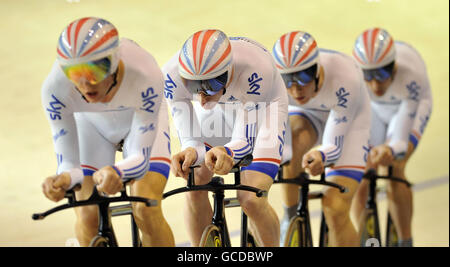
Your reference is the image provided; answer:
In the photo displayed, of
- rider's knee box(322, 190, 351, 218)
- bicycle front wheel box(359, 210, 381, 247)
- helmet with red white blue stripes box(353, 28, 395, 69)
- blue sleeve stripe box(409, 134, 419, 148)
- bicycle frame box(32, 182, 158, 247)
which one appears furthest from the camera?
blue sleeve stripe box(409, 134, 419, 148)

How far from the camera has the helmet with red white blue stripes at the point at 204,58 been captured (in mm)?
4379

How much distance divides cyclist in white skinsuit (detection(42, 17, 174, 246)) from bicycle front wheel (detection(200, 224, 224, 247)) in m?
0.24

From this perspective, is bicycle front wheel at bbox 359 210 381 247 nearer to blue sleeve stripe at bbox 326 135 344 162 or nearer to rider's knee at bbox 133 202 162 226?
blue sleeve stripe at bbox 326 135 344 162

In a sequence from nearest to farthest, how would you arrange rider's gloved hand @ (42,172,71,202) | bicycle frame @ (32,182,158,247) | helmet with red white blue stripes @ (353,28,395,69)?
1. rider's gloved hand @ (42,172,71,202)
2. bicycle frame @ (32,182,158,247)
3. helmet with red white blue stripes @ (353,28,395,69)

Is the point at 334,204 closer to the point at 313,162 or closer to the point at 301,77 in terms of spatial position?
the point at 313,162

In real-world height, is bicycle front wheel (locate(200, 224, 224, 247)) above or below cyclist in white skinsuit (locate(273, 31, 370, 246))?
below

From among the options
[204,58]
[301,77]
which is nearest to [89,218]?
[204,58]

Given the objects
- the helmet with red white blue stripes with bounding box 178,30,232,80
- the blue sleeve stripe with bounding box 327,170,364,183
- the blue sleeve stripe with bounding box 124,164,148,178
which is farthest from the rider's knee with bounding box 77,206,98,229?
the blue sleeve stripe with bounding box 327,170,364,183

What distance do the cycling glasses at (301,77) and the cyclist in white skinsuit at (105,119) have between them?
1.05m

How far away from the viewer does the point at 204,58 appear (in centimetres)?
438

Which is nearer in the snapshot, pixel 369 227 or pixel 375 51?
pixel 369 227

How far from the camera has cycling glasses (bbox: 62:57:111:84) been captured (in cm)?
403

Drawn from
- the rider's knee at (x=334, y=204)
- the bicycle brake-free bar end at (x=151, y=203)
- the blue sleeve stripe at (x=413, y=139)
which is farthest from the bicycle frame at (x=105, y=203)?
the blue sleeve stripe at (x=413, y=139)

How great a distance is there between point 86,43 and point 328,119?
2236 millimetres
